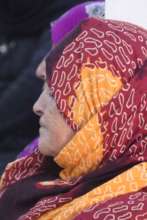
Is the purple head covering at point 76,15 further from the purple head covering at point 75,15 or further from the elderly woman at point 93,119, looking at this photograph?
the elderly woman at point 93,119

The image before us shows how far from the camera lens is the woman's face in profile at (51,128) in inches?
65.1

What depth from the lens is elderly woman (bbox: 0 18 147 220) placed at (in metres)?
1.58

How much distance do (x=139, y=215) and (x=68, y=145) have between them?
0.97ft

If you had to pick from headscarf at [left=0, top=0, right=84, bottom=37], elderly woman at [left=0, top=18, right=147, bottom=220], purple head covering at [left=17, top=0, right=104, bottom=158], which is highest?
headscarf at [left=0, top=0, right=84, bottom=37]

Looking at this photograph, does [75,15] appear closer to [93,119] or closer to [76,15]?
[76,15]

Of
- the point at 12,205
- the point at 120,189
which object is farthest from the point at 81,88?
the point at 12,205

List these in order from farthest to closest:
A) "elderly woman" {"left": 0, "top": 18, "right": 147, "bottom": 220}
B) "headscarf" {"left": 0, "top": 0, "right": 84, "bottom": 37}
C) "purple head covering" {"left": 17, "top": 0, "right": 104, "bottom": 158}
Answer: "headscarf" {"left": 0, "top": 0, "right": 84, "bottom": 37} < "purple head covering" {"left": 17, "top": 0, "right": 104, "bottom": 158} < "elderly woman" {"left": 0, "top": 18, "right": 147, "bottom": 220}

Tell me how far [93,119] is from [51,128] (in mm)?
126

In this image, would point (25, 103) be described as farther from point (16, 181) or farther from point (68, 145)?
point (68, 145)

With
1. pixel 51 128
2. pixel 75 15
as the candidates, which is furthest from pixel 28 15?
pixel 51 128

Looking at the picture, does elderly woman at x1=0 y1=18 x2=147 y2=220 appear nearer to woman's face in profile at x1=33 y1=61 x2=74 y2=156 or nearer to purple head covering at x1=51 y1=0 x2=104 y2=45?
woman's face in profile at x1=33 y1=61 x2=74 y2=156

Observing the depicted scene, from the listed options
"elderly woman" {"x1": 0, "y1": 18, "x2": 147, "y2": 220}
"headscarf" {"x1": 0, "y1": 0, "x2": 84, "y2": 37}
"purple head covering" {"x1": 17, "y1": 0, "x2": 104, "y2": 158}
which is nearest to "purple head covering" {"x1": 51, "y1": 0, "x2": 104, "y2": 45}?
"purple head covering" {"x1": 17, "y1": 0, "x2": 104, "y2": 158}

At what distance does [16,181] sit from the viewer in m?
1.87

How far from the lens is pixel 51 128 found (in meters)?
1.67
